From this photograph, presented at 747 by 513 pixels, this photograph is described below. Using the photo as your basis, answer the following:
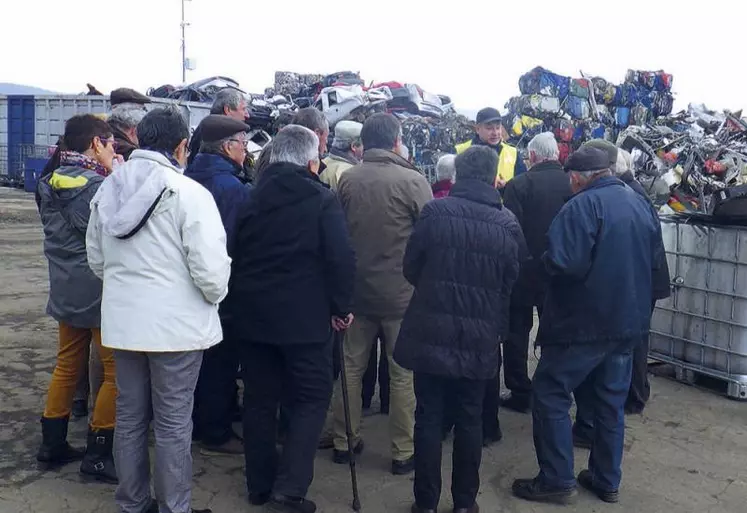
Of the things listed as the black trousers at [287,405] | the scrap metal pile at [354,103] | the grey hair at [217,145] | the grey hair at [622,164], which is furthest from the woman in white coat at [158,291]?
the scrap metal pile at [354,103]

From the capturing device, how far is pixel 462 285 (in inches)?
143

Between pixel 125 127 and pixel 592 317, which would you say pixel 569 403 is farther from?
pixel 125 127

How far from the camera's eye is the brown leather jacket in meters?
4.32

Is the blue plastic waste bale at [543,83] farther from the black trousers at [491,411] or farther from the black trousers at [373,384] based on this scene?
the black trousers at [491,411]

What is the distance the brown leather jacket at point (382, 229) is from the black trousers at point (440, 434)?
71cm

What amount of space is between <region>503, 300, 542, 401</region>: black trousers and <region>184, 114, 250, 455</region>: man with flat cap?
200 centimetres

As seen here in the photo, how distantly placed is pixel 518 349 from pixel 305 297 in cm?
226

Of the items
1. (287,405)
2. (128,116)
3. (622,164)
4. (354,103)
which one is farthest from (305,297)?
(354,103)

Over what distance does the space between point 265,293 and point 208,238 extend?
0.52 m

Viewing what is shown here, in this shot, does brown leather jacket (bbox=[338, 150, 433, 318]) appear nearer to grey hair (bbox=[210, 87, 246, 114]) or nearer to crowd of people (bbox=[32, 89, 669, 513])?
crowd of people (bbox=[32, 89, 669, 513])

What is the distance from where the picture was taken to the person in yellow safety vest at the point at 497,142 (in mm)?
5930

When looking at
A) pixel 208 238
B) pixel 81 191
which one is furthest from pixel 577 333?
pixel 81 191

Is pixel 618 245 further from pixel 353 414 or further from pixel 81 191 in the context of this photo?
pixel 81 191

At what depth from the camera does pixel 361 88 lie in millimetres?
18266
